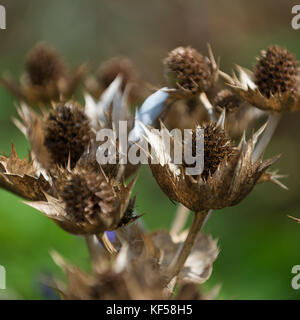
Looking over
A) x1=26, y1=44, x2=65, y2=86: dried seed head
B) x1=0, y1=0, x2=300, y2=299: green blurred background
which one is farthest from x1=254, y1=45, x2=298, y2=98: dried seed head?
x1=26, y1=44, x2=65, y2=86: dried seed head

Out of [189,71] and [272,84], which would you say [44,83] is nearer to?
[189,71]

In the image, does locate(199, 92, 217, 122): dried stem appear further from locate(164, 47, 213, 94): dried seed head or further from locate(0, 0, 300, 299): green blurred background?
locate(0, 0, 300, 299): green blurred background

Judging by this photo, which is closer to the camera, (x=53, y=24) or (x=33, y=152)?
(x=33, y=152)

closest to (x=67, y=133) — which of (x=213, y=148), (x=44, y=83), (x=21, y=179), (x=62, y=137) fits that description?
(x=62, y=137)
